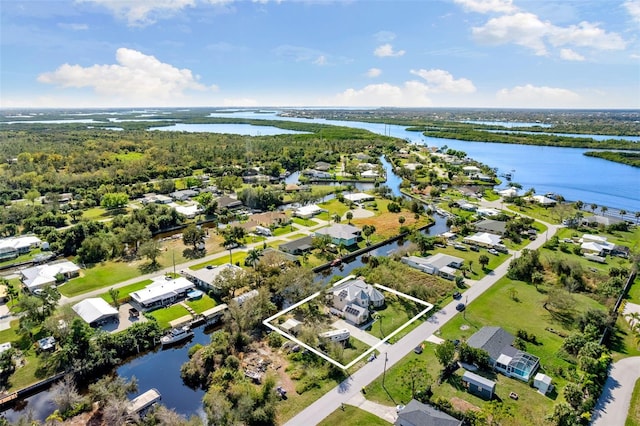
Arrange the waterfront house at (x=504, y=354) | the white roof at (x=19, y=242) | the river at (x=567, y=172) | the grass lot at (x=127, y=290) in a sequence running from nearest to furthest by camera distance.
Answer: the waterfront house at (x=504, y=354)
the grass lot at (x=127, y=290)
the white roof at (x=19, y=242)
the river at (x=567, y=172)

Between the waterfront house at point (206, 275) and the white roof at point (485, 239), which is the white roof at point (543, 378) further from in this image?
the white roof at point (485, 239)

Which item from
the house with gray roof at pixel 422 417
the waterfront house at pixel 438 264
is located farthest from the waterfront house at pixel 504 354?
the waterfront house at pixel 438 264

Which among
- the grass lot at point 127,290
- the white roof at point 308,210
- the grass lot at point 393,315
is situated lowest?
the grass lot at point 127,290

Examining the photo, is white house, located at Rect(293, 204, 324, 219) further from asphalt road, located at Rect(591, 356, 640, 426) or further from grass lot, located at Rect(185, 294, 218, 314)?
asphalt road, located at Rect(591, 356, 640, 426)

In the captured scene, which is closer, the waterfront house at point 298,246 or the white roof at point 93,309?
the white roof at point 93,309

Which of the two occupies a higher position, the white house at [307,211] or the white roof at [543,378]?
the white house at [307,211]

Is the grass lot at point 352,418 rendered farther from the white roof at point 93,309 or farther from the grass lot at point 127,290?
the grass lot at point 127,290

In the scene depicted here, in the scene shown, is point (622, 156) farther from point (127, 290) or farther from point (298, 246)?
point (127, 290)

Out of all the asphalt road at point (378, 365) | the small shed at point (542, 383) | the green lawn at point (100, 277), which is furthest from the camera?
the green lawn at point (100, 277)

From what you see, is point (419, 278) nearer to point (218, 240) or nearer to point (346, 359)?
point (346, 359)
